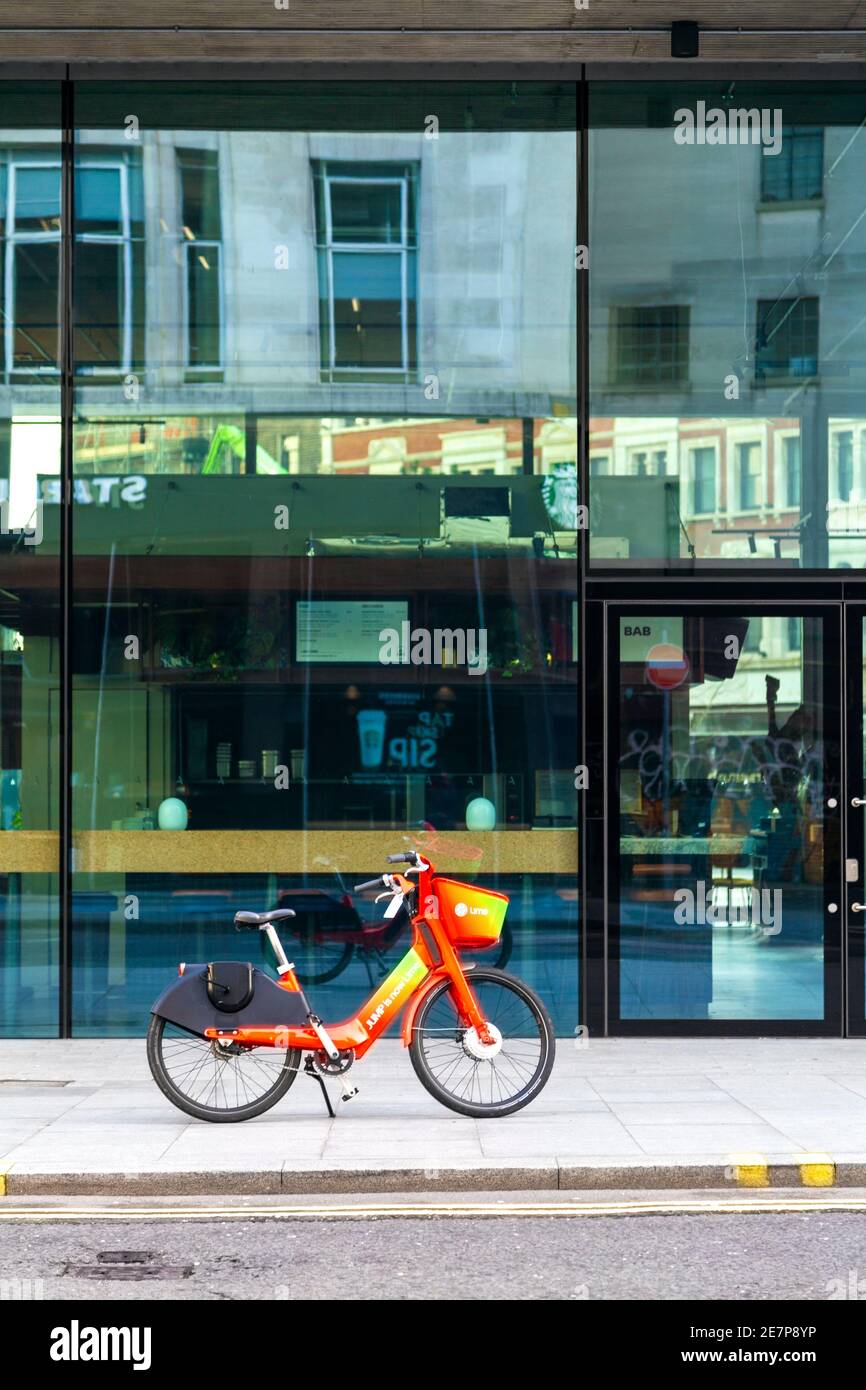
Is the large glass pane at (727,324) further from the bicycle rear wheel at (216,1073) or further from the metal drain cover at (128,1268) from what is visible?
the metal drain cover at (128,1268)

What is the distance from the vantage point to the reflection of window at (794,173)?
10.7 m

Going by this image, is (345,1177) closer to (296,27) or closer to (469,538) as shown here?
(469,538)

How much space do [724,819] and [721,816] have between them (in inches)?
1.1

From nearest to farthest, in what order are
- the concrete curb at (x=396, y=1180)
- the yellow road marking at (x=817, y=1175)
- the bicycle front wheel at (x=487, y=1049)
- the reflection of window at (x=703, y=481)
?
the concrete curb at (x=396, y=1180) → the yellow road marking at (x=817, y=1175) → the bicycle front wheel at (x=487, y=1049) → the reflection of window at (x=703, y=481)

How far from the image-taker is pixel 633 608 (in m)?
10.5

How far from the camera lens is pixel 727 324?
419 inches

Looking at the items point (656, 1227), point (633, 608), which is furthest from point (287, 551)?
point (656, 1227)

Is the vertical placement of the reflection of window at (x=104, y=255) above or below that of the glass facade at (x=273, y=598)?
above

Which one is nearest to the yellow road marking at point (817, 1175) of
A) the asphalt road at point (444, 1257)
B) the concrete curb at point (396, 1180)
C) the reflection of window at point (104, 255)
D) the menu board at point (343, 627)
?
the concrete curb at point (396, 1180)

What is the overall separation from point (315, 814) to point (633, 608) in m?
2.47

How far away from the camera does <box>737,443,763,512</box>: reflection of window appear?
10.5 m

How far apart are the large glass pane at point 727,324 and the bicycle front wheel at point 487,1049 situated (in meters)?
3.52

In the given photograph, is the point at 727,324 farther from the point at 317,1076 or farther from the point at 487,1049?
the point at 317,1076

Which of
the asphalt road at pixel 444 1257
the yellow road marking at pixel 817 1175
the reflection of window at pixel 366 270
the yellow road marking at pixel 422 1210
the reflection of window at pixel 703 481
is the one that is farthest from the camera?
the reflection of window at pixel 366 270
